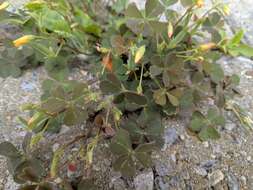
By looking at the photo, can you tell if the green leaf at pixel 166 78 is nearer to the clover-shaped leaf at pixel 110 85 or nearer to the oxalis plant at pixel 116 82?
the oxalis plant at pixel 116 82

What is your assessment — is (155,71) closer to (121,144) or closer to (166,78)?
(166,78)

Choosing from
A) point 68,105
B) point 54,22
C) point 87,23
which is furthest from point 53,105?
point 87,23

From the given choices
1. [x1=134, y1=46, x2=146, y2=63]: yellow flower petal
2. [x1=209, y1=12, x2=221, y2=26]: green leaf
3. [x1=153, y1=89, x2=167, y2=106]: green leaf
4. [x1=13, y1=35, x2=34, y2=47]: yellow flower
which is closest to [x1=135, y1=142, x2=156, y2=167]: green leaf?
[x1=153, y1=89, x2=167, y2=106]: green leaf

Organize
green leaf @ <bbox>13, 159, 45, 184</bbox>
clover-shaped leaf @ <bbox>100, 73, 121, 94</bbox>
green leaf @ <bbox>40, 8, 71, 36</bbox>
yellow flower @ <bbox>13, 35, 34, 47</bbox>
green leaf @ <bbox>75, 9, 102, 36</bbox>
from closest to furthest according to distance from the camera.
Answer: green leaf @ <bbox>13, 159, 45, 184</bbox> → clover-shaped leaf @ <bbox>100, 73, 121, 94</bbox> → yellow flower @ <bbox>13, 35, 34, 47</bbox> → green leaf @ <bbox>40, 8, 71, 36</bbox> → green leaf @ <bbox>75, 9, 102, 36</bbox>

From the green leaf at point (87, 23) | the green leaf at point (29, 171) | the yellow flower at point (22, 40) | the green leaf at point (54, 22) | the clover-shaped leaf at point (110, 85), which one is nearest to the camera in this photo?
the green leaf at point (29, 171)

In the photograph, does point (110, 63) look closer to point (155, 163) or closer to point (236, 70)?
point (155, 163)

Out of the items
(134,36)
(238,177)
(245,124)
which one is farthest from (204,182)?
(134,36)

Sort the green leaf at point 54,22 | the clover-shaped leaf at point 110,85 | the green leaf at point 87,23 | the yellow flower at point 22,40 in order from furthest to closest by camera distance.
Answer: the green leaf at point 87,23 → the green leaf at point 54,22 → the yellow flower at point 22,40 → the clover-shaped leaf at point 110,85

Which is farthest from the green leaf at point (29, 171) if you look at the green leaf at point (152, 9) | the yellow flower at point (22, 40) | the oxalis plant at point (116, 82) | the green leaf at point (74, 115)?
the green leaf at point (152, 9)

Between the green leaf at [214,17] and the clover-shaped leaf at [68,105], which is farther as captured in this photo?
the green leaf at [214,17]

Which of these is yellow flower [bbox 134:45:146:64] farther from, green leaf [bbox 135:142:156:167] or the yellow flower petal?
green leaf [bbox 135:142:156:167]
